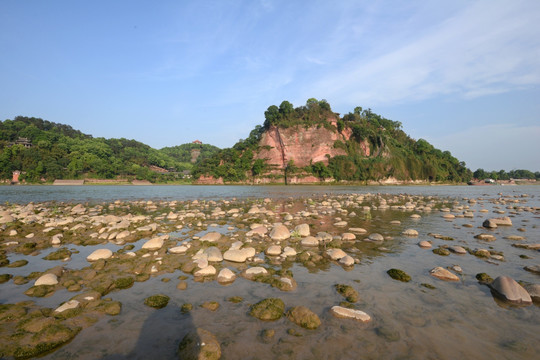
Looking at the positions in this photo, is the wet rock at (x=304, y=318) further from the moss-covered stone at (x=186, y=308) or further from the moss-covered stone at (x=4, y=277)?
the moss-covered stone at (x=4, y=277)

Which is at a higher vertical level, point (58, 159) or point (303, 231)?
point (58, 159)

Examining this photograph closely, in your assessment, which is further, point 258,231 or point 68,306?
point 258,231

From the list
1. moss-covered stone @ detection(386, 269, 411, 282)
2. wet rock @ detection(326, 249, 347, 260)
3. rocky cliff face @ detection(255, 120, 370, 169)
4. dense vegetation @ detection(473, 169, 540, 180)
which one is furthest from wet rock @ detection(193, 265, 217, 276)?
dense vegetation @ detection(473, 169, 540, 180)

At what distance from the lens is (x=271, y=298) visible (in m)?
4.83

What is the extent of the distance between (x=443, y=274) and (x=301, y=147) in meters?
94.8

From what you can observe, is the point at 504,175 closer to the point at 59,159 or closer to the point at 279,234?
the point at 279,234

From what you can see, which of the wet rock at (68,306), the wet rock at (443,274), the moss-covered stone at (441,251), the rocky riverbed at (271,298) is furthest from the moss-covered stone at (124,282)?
the moss-covered stone at (441,251)

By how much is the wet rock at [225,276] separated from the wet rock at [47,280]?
12.6 feet

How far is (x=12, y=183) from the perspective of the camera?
88562 mm

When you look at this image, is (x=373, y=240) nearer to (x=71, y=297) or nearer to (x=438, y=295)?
(x=438, y=295)

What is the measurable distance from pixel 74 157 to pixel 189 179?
50453 millimetres

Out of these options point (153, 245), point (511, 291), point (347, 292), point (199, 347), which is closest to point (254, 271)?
point (347, 292)

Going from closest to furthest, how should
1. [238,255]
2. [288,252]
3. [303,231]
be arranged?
[238,255], [288,252], [303,231]

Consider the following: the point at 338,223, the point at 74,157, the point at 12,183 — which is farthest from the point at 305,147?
the point at 12,183
